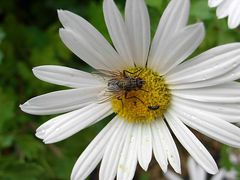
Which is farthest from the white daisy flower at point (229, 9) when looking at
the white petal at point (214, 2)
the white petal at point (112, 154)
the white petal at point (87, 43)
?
the white petal at point (112, 154)

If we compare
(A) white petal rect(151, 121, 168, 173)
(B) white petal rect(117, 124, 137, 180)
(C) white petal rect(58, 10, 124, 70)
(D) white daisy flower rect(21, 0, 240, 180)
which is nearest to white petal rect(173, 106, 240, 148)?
(D) white daisy flower rect(21, 0, 240, 180)

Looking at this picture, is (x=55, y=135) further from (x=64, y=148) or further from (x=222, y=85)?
(x=64, y=148)

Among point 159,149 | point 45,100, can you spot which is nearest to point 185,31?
point 159,149

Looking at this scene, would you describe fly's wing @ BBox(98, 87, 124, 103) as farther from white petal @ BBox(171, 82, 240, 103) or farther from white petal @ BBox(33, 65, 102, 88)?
white petal @ BBox(171, 82, 240, 103)

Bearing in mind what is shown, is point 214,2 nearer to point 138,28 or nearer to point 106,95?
point 138,28

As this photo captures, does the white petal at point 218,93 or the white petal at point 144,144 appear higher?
the white petal at point 218,93

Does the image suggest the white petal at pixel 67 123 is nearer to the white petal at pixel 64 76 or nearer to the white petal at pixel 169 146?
the white petal at pixel 64 76

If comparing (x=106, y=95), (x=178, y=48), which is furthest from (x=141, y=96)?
(x=178, y=48)
